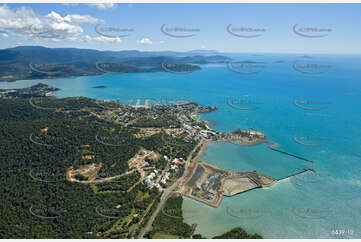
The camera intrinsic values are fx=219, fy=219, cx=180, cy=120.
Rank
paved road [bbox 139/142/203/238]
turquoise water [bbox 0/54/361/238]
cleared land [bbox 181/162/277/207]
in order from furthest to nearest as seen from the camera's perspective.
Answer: cleared land [bbox 181/162/277/207] → turquoise water [bbox 0/54/361/238] → paved road [bbox 139/142/203/238]

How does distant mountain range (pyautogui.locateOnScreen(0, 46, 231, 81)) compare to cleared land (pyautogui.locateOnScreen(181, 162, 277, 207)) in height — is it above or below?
above

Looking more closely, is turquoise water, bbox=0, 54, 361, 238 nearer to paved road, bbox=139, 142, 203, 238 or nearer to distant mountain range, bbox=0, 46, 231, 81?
paved road, bbox=139, 142, 203, 238

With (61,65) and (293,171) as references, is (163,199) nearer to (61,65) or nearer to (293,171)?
(293,171)

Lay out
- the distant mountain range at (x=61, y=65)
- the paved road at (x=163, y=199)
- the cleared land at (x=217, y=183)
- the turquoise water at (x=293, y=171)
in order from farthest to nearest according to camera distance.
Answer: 1. the distant mountain range at (x=61, y=65)
2. the cleared land at (x=217, y=183)
3. the turquoise water at (x=293, y=171)
4. the paved road at (x=163, y=199)

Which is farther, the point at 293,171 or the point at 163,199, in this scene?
the point at 293,171

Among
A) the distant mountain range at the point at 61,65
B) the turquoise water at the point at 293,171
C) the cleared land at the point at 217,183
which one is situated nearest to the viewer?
the turquoise water at the point at 293,171

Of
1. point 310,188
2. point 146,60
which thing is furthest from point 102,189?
point 146,60

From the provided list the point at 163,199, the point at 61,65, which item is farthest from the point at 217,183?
the point at 61,65

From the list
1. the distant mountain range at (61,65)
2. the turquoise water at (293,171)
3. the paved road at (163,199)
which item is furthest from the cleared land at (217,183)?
the distant mountain range at (61,65)

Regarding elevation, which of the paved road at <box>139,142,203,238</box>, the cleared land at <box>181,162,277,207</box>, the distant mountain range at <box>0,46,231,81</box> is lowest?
the paved road at <box>139,142,203,238</box>

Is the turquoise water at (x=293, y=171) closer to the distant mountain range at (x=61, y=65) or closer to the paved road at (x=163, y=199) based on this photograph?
the paved road at (x=163, y=199)

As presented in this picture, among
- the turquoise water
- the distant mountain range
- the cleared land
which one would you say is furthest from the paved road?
the distant mountain range
